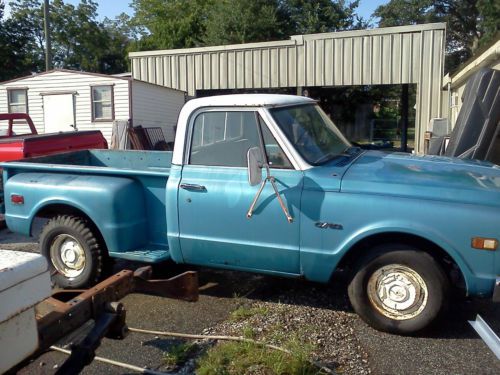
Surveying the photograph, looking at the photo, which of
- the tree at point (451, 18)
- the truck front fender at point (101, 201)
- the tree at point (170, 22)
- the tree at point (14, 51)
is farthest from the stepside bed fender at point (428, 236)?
the tree at point (451, 18)

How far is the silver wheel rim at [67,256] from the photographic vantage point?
5.08 m

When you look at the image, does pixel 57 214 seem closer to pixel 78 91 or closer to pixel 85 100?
pixel 85 100

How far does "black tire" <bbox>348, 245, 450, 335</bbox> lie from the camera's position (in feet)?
12.7

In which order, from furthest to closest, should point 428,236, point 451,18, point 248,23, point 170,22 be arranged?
point 451,18 < point 170,22 < point 248,23 < point 428,236

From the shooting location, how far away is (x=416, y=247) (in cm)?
398

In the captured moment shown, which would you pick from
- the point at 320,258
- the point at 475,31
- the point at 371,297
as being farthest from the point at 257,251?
the point at 475,31

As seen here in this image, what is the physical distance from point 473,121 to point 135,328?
5.72 metres

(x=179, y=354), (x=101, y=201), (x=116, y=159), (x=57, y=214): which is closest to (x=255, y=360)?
(x=179, y=354)

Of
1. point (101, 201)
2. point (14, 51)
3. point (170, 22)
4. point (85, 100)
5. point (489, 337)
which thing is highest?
point (170, 22)

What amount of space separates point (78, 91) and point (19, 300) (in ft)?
57.9

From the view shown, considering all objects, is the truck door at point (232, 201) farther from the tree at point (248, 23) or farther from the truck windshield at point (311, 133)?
the tree at point (248, 23)

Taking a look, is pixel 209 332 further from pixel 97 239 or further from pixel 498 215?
pixel 498 215

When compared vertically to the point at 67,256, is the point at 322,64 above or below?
above

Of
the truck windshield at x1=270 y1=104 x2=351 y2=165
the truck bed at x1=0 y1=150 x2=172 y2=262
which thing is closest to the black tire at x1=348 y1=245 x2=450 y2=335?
the truck windshield at x1=270 y1=104 x2=351 y2=165
